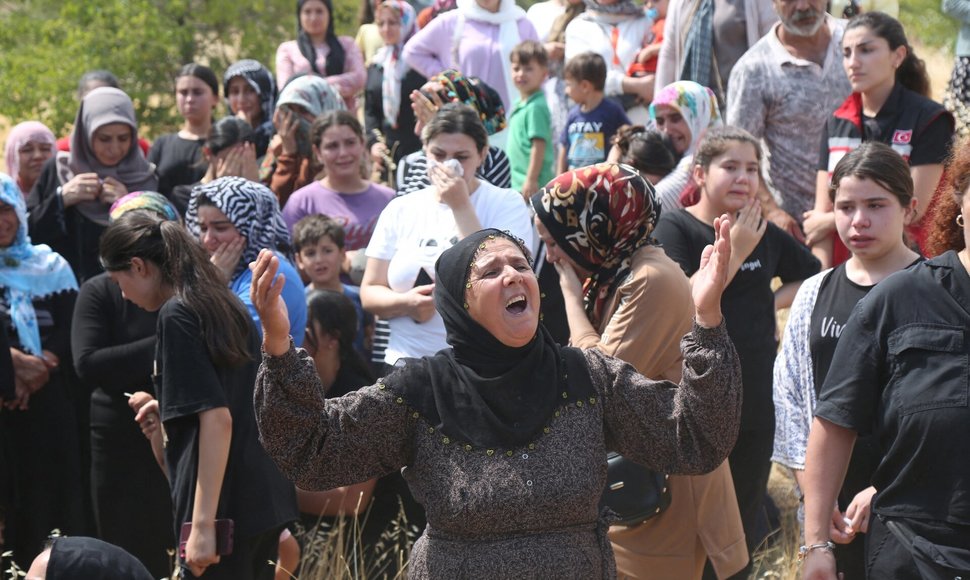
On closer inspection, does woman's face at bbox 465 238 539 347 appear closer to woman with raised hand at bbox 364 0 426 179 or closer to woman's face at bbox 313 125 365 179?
woman's face at bbox 313 125 365 179

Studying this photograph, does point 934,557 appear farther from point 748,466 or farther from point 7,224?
point 7,224

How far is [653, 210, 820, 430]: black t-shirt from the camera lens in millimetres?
5078

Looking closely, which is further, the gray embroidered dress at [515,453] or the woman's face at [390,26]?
the woman's face at [390,26]

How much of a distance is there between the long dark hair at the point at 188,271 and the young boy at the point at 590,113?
13.4 feet

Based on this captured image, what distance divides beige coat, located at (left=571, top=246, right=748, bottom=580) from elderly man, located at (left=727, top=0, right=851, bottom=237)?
9.69 feet

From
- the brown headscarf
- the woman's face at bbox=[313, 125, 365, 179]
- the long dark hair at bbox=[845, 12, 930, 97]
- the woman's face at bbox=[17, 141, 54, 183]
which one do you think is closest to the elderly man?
the long dark hair at bbox=[845, 12, 930, 97]

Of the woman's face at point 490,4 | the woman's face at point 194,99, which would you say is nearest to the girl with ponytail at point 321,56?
the woman's face at point 490,4

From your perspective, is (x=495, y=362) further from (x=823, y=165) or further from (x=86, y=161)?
(x=86, y=161)

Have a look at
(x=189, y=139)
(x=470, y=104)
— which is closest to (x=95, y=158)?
(x=189, y=139)

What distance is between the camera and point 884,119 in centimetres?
598

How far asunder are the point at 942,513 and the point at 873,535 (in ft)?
0.93

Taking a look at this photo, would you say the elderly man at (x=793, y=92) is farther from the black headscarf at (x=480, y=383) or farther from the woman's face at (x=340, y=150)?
the black headscarf at (x=480, y=383)

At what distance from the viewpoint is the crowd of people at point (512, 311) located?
3.10 m

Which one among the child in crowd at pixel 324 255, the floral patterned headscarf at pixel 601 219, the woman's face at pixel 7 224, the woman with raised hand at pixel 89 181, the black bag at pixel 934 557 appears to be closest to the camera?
the black bag at pixel 934 557
